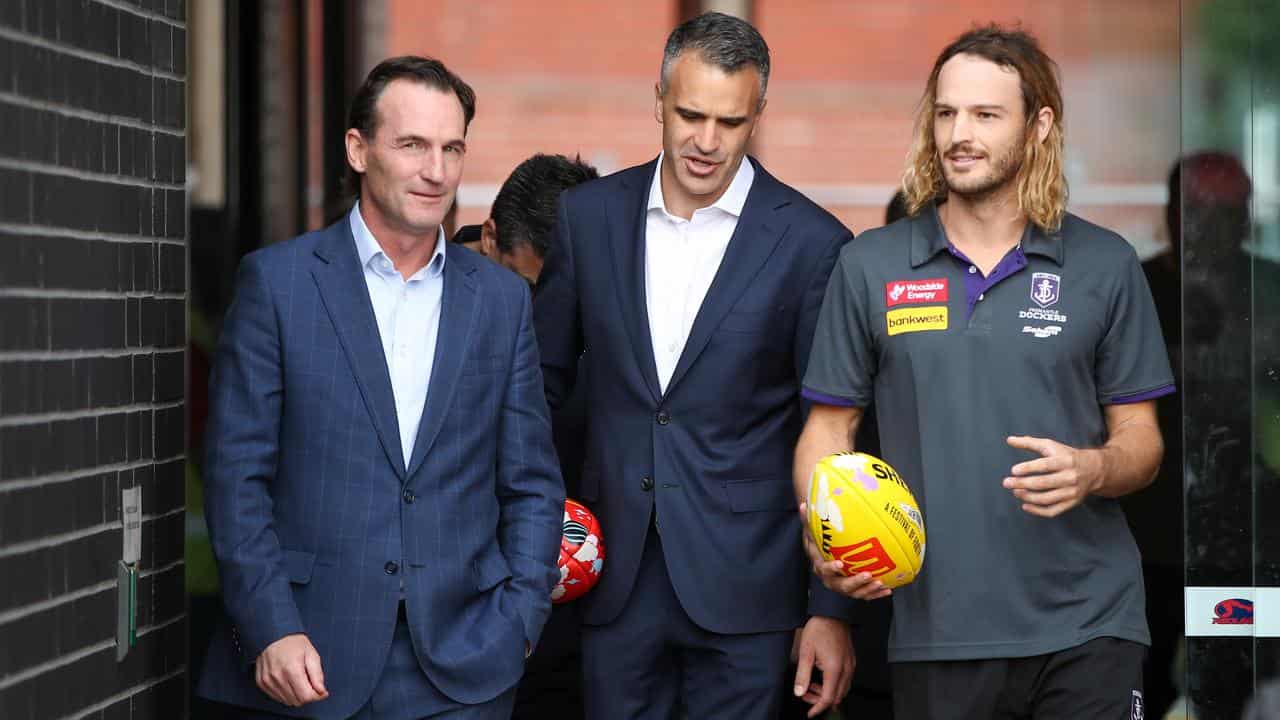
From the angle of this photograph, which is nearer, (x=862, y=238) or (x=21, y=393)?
(x=21, y=393)

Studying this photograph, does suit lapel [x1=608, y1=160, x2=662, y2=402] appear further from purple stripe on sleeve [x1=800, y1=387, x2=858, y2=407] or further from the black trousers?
the black trousers

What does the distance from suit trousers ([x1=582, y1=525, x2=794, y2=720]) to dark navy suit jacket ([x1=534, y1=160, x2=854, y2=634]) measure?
4 centimetres

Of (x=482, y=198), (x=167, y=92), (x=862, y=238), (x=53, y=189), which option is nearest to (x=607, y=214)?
(x=862, y=238)

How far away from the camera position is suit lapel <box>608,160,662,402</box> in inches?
152

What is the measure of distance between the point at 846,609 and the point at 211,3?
4876 millimetres

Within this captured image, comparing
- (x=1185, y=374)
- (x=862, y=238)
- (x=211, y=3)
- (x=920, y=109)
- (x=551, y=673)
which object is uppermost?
(x=211, y=3)

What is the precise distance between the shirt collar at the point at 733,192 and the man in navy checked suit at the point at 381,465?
581 mm

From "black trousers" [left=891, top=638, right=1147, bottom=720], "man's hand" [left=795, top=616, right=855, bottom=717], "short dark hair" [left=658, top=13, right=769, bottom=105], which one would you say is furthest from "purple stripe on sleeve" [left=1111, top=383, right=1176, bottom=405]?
"short dark hair" [left=658, top=13, right=769, bottom=105]

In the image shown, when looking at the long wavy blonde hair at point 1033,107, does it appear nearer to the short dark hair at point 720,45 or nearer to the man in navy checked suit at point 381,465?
the short dark hair at point 720,45

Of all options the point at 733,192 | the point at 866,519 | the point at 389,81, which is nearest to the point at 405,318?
the point at 389,81

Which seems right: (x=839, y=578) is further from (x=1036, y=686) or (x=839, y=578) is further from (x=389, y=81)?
(x=389, y=81)

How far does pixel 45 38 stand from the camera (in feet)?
10.5

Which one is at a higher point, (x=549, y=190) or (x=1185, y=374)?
(x=549, y=190)

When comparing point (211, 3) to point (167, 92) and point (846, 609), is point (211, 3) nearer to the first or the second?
point (167, 92)
